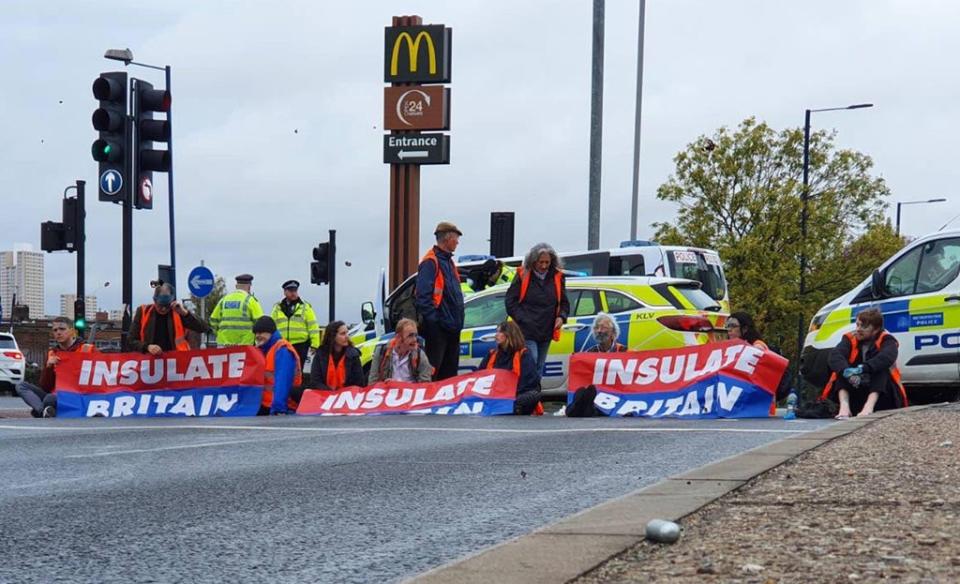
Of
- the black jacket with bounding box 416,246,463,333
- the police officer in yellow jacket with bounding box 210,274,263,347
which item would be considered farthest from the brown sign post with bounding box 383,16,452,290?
the black jacket with bounding box 416,246,463,333

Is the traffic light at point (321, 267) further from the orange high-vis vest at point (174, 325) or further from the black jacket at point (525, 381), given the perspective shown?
the black jacket at point (525, 381)

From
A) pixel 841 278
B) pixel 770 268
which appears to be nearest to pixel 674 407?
pixel 770 268

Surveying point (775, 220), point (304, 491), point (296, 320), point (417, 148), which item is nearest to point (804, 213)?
point (775, 220)

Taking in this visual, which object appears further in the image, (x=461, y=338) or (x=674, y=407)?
(x=461, y=338)

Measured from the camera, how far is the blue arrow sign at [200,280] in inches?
1095

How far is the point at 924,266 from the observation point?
1562cm

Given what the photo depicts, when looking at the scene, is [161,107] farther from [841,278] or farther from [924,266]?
[841,278]

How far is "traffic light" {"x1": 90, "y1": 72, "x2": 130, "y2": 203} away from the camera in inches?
579

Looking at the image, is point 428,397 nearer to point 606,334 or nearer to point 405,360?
point 405,360

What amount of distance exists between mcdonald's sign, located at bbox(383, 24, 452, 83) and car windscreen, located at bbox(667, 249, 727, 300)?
46.6ft

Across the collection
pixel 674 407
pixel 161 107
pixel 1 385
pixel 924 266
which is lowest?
pixel 1 385

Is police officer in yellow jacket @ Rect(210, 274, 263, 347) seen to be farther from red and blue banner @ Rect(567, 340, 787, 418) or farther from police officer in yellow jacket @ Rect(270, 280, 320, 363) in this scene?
red and blue banner @ Rect(567, 340, 787, 418)

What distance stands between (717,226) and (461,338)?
3469 cm

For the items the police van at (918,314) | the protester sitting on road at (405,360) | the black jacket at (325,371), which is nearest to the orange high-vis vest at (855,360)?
the police van at (918,314)
